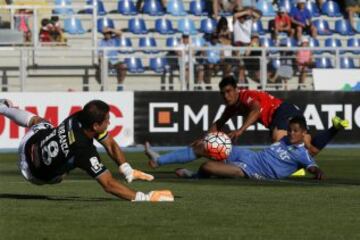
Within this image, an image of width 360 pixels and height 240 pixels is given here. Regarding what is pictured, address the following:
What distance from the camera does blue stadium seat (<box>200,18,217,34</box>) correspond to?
33.3 m

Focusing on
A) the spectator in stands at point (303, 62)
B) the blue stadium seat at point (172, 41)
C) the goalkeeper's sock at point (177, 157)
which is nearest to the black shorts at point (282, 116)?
the goalkeeper's sock at point (177, 157)

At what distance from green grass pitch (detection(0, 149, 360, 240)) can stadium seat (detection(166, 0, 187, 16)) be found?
17202mm

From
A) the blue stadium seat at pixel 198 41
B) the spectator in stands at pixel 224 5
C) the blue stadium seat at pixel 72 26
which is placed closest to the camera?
the blue stadium seat at pixel 72 26

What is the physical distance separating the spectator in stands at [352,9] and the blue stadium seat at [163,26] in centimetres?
565

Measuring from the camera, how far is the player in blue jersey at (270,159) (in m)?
16.3

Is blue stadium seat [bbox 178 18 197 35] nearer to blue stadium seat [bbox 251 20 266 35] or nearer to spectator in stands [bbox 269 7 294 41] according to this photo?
blue stadium seat [bbox 251 20 266 35]

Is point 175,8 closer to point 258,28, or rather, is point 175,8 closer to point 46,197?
point 258,28

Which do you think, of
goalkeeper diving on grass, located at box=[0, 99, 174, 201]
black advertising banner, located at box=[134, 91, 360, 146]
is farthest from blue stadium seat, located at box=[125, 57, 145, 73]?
goalkeeper diving on grass, located at box=[0, 99, 174, 201]

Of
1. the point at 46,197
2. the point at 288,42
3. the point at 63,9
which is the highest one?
the point at 63,9

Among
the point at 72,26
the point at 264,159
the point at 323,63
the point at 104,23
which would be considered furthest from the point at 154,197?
A: the point at 104,23

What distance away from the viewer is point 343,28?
35344 mm

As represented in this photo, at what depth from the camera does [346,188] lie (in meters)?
15.6

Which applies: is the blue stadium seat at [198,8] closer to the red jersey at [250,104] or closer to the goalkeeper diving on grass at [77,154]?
the red jersey at [250,104]

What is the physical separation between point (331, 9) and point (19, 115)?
2207 cm
